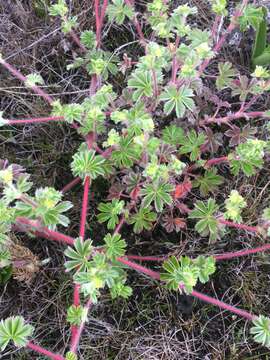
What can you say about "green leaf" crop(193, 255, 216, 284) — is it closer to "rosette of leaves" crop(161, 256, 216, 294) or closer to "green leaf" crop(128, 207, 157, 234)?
"rosette of leaves" crop(161, 256, 216, 294)

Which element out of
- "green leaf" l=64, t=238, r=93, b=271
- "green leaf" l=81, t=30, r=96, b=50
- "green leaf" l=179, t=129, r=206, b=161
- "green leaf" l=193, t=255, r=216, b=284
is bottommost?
"green leaf" l=193, t=255, r=216, b=284

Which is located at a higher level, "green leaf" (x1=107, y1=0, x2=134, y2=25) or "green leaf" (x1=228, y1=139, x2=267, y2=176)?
"green leaf" (x1=107, y1=0, x2=134, y2=25)

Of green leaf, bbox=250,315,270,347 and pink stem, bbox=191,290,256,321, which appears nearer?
green leaf, bbox=250,315,270,347

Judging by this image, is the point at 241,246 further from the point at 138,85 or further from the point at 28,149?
the point at 28,149

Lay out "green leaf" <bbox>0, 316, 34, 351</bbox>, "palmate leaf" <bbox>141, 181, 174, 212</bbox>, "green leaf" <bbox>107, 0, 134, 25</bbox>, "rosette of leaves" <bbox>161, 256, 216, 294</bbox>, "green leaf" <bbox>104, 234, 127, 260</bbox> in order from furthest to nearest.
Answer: "green leaf" <bbox>107, 0, 134, 25</bbox> < "palmate leaf" <bbox>141, 181, 174, 212</bbox> < "green leaf" <bbox>104, 234, 127, 260</bbox> < "rosette of leaves" <bbox>161, 256, 216, 294</bbox> < "green leaf" <bbox>0, 316, 34, 351</bbox>

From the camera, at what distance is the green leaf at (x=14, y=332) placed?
6.36 ft

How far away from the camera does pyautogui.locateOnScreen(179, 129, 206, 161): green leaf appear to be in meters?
2.53

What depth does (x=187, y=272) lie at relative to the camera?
6.70ft

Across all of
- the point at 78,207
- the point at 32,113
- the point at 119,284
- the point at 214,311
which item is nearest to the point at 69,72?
the point at 32,113

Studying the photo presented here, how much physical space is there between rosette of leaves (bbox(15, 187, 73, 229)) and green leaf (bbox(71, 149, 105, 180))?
0.60 ft

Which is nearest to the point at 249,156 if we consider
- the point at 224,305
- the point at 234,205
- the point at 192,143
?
the point at 234,205

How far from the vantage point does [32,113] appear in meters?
2.91

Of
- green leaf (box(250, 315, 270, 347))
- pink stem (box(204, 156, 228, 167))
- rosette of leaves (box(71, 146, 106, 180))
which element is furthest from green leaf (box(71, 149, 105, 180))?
green leaf (box(250, 315, 270, 347))

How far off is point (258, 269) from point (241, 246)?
0.15m
